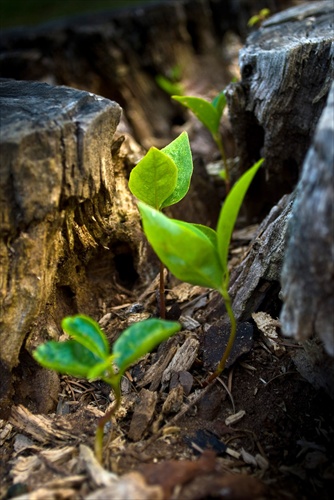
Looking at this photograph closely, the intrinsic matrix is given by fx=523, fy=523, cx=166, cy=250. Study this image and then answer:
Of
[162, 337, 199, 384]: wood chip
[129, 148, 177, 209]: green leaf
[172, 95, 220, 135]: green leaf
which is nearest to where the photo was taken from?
[129, 148, 177, 209]: green leaf

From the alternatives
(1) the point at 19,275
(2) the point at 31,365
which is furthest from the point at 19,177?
(2) the point at 31,365

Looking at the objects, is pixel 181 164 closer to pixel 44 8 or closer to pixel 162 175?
pixel 162 175

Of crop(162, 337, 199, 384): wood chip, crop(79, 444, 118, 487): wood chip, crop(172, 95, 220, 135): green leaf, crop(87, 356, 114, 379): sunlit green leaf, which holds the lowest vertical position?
crop(162, 337, 199, 384): wood chip

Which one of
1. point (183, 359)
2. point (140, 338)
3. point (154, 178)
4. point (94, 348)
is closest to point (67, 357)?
point (94, 348)

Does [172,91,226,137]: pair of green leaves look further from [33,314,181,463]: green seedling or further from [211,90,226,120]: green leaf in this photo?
[33,314,181,463]: green seedling

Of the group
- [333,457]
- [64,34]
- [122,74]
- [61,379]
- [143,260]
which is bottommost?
[333,457]

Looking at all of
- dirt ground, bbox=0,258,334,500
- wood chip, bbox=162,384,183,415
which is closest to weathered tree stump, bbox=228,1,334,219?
dirt ground, bbox=0,258,334,500

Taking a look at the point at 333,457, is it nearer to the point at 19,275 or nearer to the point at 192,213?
the point at 19,275

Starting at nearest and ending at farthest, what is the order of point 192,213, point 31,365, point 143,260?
point 31,365 < point 143,260 < point 192,213
